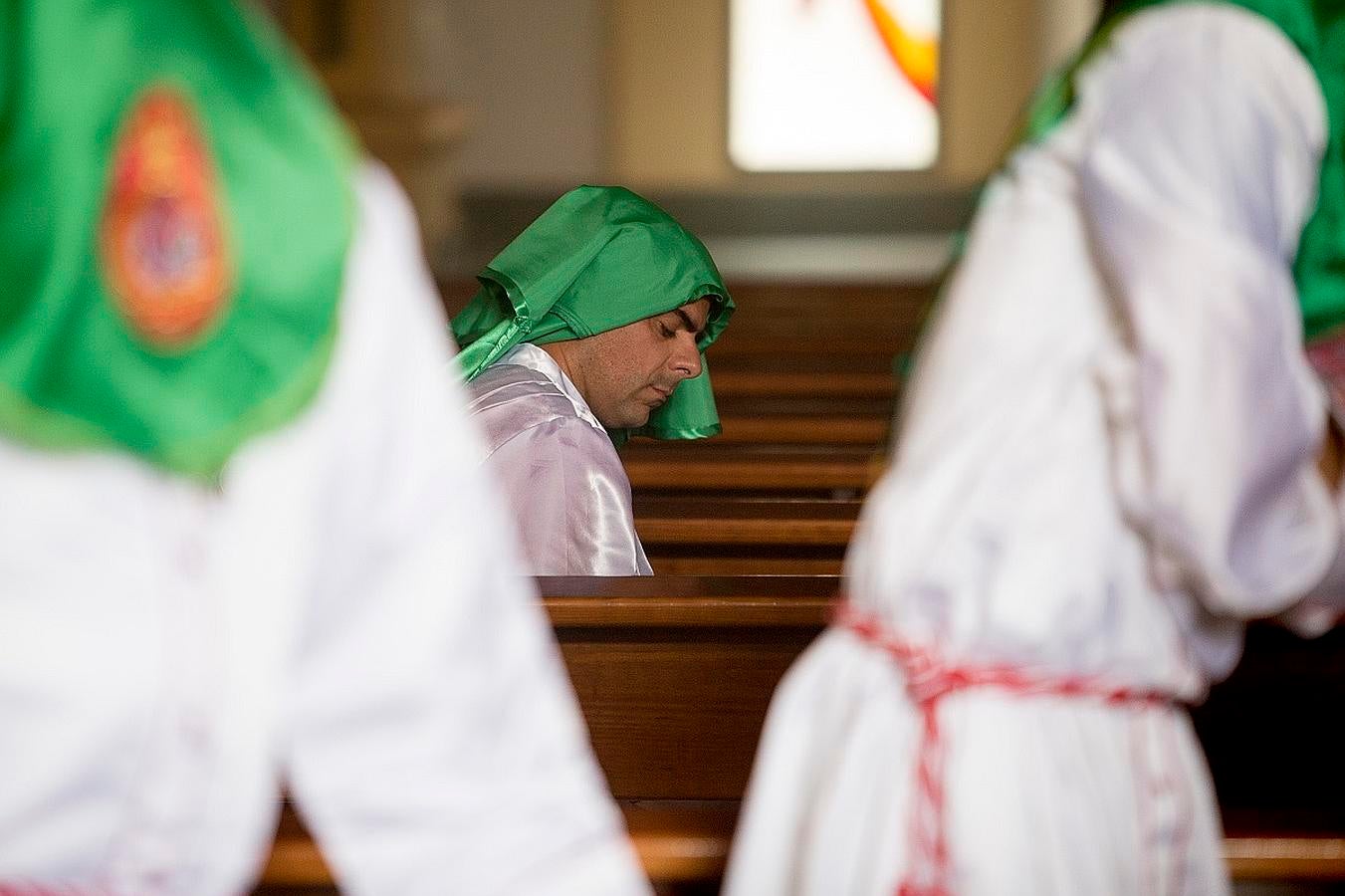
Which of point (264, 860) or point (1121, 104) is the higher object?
point (1121, 104)

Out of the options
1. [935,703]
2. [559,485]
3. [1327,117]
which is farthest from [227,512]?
[559,485]

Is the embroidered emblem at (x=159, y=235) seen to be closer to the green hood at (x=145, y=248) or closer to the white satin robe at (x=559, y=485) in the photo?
the green hood at (x=145, y=248)

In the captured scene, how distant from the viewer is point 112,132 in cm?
104

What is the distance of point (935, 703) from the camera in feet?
4.63

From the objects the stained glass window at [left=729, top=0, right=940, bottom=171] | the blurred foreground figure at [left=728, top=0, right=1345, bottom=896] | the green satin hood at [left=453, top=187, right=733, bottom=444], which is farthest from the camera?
the stained glass window at [left=729, top=0, right=940, bottom=171]

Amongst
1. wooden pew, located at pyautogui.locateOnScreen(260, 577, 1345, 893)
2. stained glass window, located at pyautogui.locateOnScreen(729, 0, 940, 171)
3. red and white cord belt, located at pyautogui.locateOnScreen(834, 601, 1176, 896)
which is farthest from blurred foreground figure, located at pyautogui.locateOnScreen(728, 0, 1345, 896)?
stained glass window, located at pyautogui.locateOnScreen(729, 0, 940, 171)

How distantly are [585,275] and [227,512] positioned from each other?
2.14 metres

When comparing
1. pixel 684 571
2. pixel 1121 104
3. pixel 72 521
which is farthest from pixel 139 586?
pixel 684 571

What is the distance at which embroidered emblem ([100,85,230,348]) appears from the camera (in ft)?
3.39

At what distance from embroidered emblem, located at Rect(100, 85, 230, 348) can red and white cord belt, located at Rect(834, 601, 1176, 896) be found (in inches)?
25.9

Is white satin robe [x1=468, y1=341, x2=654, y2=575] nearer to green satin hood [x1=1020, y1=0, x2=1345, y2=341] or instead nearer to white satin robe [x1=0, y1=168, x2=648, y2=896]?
green satin hood [x1=1020, y1=0, x2=1345, y2=341]

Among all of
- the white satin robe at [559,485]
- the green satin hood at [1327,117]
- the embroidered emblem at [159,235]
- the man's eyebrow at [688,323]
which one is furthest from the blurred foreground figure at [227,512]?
the man's eyebrow at [688,323]

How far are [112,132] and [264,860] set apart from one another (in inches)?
43.1

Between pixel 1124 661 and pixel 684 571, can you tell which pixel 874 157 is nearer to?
pixel 684 571
